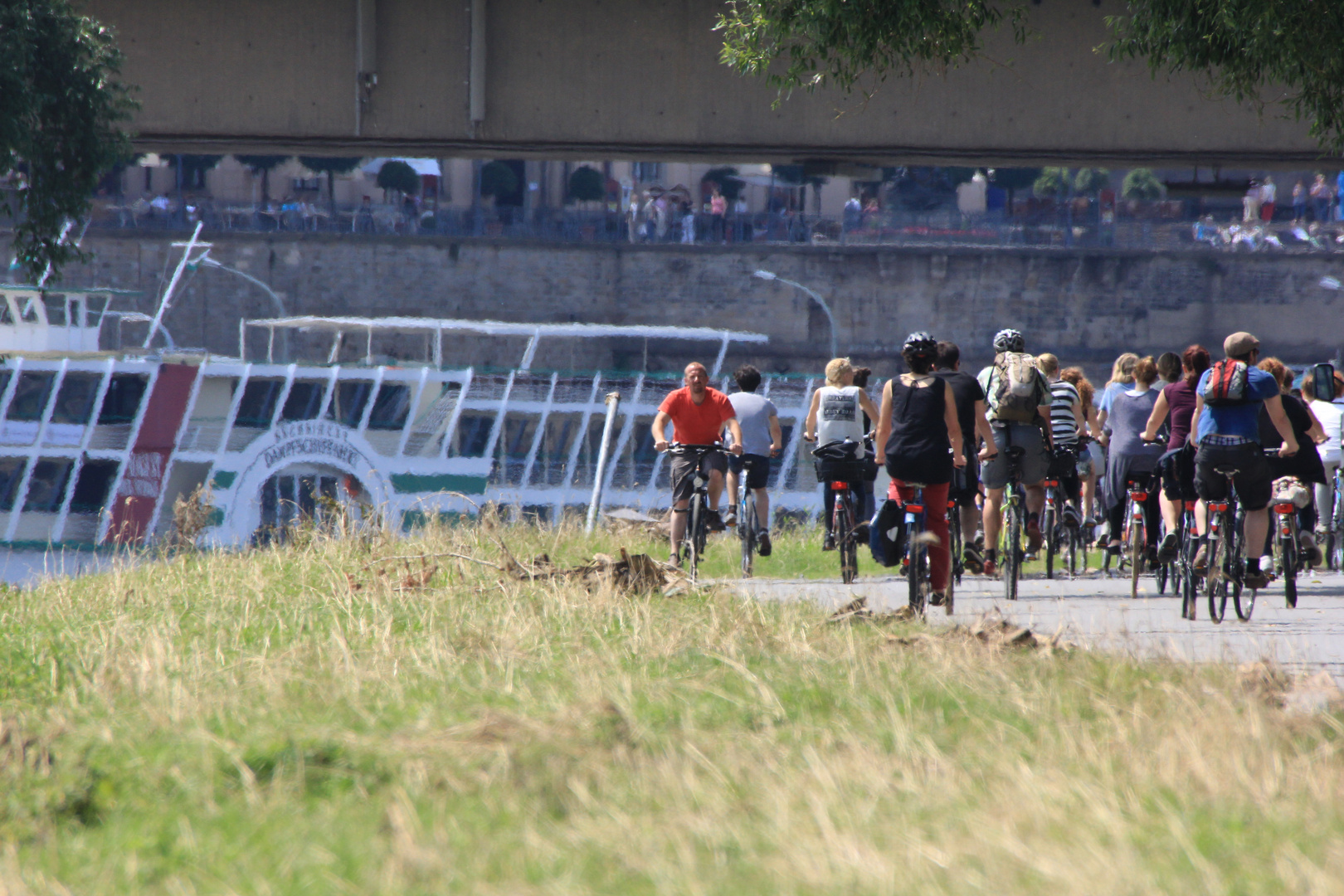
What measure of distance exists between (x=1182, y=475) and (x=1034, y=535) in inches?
58.7

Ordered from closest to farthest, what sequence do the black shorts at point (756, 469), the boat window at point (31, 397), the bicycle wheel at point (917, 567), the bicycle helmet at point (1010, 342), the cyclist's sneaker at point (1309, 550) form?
the bicycle wheel at point (917, 567) < the bicycle helmet at point (1010, 342) < the cyclist's sneaker at point (1309, 550) < the black shorts at point (756, 469) < the boat window at point (31, 397)

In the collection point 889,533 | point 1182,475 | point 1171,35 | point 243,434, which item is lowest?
point 243,434

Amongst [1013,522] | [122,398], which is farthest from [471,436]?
[1013,522]

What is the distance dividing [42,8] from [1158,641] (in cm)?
1152

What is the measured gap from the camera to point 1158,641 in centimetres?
702

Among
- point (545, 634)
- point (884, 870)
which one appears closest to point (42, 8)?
point (545, 634)

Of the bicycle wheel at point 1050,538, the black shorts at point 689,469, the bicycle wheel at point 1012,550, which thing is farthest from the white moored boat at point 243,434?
the bicycle wheel at point 1012,550

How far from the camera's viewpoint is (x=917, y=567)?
25.5 ft

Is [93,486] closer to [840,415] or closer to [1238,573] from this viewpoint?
[840,415]

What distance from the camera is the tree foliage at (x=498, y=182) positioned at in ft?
202

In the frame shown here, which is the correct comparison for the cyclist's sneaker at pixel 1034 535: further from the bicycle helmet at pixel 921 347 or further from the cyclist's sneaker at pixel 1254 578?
the bicycle helmet at pixel 921 347

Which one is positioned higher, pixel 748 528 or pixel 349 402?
pixel 748 528

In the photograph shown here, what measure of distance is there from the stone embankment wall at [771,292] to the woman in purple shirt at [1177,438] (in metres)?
46.9

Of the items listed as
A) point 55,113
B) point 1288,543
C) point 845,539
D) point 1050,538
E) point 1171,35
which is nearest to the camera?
point 1171,35
